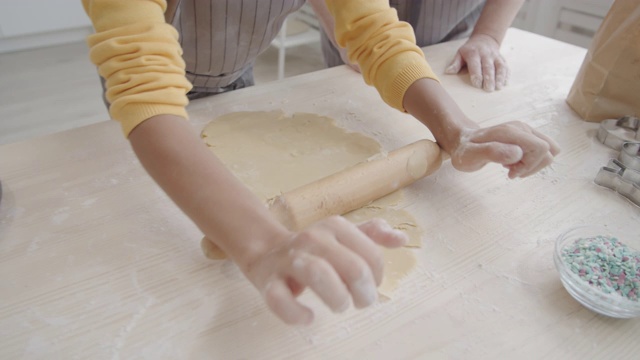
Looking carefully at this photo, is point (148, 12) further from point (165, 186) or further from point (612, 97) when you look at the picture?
point (612, 97)

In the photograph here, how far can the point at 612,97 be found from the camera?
35.9 inches

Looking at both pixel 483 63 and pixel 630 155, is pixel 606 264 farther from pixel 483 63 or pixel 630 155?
pixel 483 63

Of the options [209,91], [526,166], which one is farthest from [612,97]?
[209,91]

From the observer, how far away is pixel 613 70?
88 cm

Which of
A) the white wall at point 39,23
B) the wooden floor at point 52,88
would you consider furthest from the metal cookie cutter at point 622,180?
the white wall at point 39,23

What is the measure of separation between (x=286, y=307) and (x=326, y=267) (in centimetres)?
5

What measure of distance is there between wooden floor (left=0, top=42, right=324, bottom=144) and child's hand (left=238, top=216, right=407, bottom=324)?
2.04 metres

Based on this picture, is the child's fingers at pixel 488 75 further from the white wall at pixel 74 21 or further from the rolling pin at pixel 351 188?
the white wall at pixel 74 21

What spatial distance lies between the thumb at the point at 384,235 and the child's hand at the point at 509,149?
308mm

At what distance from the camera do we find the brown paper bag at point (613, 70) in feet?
2.77

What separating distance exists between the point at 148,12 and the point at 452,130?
50 centimetres

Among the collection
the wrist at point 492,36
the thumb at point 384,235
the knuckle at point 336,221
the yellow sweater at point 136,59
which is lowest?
the wrist at point 492,36

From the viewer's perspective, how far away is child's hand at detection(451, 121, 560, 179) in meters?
0.67

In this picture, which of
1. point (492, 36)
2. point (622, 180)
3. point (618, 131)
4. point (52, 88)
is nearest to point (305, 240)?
point (622, 180)
